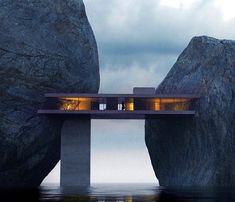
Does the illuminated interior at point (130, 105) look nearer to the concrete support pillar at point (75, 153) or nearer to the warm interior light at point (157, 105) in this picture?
the warm interior light at point (157, 105)

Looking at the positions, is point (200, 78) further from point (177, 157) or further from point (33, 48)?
point (33, 48)

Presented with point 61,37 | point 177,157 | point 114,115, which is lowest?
point 177,157

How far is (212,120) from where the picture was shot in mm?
82188

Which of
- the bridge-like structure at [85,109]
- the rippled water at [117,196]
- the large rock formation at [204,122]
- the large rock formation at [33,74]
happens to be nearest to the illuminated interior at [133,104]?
the bridge-like structure at [85,109]

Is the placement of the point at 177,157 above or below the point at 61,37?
below

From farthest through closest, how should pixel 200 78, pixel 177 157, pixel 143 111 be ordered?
pixel 177 157 → pixel 200 78 → pixel 143 111

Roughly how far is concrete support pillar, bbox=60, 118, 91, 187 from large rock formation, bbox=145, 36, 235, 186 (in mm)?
14725

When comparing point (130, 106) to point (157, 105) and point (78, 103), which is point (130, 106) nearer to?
point (157, 105)

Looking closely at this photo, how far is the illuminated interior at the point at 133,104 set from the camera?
82.1 m

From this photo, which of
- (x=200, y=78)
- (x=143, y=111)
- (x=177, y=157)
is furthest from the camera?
(x=177, y=157)

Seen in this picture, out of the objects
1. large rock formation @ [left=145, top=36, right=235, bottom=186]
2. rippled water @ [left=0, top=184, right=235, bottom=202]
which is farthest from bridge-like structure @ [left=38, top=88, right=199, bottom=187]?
rippled water @ [left=0, top=184, right=235, bottom=202]

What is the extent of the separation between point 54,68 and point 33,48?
4214 millimetres

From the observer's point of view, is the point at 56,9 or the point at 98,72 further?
the point at 98,72

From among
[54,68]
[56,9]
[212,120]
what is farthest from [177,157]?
[56,9]
